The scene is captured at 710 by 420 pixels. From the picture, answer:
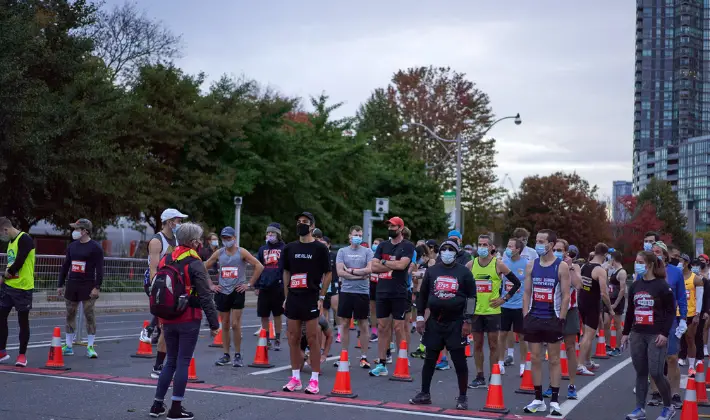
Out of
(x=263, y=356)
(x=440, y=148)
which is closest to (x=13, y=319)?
(x=263, y=356)

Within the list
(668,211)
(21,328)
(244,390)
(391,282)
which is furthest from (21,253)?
(668,211)

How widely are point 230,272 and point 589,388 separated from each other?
17.6ft

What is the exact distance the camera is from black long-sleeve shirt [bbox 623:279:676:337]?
973 cm

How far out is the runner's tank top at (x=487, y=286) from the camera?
39.0 ft

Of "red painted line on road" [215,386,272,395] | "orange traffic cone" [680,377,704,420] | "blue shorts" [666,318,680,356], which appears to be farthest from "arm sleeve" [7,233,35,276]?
"orange traffic cone" [680,377,704,420]

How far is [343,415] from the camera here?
30.4ft

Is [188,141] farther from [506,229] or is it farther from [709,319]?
[506,229]

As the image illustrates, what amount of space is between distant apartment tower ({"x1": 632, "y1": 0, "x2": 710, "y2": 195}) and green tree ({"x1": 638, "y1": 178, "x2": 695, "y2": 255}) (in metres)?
82.0

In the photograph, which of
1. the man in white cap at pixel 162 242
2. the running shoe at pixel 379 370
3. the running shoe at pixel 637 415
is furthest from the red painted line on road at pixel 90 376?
the running shoe at pixel 637 415

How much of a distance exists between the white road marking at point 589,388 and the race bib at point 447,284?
1735 millimetres

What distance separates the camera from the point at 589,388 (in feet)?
41.0

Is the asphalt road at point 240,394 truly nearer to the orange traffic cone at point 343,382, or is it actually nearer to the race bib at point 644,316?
the orange traffic cone at point 343,382

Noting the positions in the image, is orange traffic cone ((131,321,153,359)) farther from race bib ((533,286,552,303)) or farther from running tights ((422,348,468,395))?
race bib ((533,286,552,303))

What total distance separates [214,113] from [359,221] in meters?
11.0
